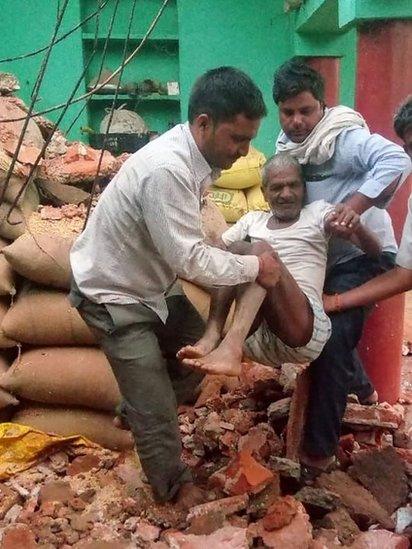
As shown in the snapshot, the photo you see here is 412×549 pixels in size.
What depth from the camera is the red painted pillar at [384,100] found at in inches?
133

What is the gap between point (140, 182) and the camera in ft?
7.57

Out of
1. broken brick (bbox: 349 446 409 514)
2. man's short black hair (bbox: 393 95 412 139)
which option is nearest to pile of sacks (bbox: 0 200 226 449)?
broken brick (bbox: 349 446 409 514)

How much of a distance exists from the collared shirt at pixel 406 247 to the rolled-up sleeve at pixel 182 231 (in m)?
0.76

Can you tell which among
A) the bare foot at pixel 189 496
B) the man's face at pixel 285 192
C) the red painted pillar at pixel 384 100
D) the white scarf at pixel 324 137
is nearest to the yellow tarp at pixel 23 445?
the bare foot at pixel 189 496

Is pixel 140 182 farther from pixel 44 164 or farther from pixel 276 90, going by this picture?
pixel 44 164

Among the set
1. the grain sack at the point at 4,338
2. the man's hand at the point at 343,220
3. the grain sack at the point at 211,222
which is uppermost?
the man's hand at the point at 343,220

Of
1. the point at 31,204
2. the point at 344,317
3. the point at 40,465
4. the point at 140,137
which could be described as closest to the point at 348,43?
the point at 140,137

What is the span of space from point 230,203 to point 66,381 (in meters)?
3.75

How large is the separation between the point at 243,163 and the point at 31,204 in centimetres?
319

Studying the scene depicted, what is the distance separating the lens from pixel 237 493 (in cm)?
268

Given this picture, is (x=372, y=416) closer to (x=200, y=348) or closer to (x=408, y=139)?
(x=200, y=348)

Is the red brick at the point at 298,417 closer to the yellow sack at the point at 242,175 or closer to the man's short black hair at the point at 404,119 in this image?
the man's short black hair at the point at 404,119

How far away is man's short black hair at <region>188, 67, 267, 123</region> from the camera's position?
91.0 inches

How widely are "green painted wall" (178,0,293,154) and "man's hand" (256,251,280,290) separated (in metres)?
6.65
